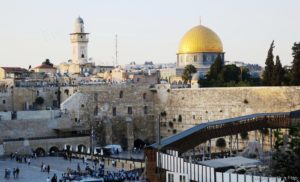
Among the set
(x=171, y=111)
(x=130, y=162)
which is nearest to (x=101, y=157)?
(x=130, y=162)

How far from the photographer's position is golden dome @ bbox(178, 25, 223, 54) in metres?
60.8

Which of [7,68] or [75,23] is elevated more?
[75,23]

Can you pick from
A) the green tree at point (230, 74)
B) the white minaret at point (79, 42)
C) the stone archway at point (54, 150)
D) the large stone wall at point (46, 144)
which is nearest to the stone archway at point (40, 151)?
the large stone wall at point (46, 144)

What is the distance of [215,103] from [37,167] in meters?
12.5

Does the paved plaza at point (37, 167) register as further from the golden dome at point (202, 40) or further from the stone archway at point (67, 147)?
the golden dome at point (202, 40)

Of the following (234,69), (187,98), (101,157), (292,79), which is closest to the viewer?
(101,157)

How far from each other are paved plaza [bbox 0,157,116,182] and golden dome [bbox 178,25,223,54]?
29.6 m

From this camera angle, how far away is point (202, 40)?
2389 inches

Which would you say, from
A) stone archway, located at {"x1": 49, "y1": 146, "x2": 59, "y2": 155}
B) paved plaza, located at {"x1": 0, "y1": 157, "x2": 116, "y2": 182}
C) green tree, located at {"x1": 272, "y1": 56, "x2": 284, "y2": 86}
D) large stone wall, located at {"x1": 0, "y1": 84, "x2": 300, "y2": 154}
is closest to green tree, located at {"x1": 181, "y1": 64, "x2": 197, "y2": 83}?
large stone wall, located at {"x1": 0, "y1": 84, "x2": 300, "y2": 154}

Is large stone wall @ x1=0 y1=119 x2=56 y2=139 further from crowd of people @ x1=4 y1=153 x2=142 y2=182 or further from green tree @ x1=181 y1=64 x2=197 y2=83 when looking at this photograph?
green tree @ x1=181 y1=64 x2=197 y2=83

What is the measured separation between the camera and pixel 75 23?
5894 centimetres

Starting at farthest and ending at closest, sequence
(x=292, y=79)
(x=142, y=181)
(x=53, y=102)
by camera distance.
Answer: (x=53, y=102) → (x=292, y=79) → (x=142, y=181)

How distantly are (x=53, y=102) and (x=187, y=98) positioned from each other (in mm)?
10333

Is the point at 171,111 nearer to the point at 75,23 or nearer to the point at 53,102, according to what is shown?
the point at 53,102
